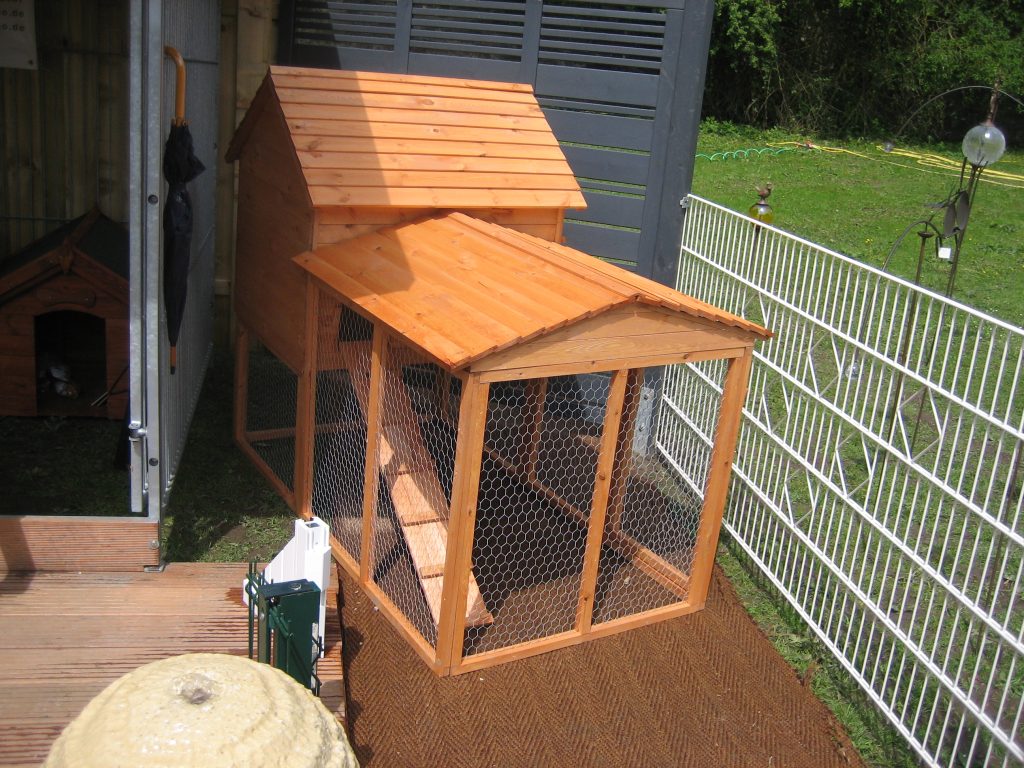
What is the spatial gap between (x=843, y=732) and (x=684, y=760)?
782 millimetres

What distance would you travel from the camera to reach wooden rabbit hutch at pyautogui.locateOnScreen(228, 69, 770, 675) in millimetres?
4785

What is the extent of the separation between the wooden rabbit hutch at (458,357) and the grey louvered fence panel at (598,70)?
26.2 inches

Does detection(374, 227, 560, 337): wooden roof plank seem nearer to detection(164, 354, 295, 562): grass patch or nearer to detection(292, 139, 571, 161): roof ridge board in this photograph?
detection(292, 139, 571, 161): roof ridge board

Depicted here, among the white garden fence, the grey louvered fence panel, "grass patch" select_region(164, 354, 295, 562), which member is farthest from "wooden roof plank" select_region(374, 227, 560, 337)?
the grey louvered fence panel

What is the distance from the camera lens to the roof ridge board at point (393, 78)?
6056 millimetres

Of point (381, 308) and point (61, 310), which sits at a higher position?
point (381, 308)

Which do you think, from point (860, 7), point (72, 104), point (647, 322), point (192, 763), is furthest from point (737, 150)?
point (192, 763)

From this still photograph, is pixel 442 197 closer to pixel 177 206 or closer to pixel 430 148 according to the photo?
pixel 430 148

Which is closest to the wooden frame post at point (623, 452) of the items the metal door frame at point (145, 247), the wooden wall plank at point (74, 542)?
the metal door frame at point (145, 247)

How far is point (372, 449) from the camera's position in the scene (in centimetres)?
533

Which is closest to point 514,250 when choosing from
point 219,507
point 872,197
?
point 219,507

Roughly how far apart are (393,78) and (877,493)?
144 inches

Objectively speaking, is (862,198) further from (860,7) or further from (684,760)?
(684,760)

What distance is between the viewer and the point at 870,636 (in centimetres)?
473
